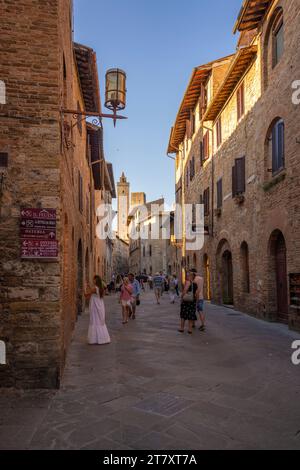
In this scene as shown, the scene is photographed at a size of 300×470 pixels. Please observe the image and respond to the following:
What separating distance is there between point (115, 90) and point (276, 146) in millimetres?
6032

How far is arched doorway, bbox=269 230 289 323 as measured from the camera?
10898 millimetres

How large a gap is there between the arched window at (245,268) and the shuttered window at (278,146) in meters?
3.76

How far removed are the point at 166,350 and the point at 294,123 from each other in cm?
626

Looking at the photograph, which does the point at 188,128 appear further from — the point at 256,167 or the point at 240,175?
the point at 256,167

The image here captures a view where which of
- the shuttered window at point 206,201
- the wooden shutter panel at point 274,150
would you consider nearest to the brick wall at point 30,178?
the wooden shutter panel at point 274,150

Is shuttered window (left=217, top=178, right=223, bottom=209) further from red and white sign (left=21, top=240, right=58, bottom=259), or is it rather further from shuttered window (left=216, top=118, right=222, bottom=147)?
red and white sign (left=21, top=240, right=58, bottom=259)

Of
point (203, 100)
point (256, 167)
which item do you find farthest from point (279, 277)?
point (203, 100)

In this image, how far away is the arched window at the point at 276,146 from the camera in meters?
10.7

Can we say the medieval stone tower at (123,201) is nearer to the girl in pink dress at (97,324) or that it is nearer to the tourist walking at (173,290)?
the tourist walking at (173,290)

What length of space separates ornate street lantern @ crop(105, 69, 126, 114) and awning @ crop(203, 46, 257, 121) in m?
7.59

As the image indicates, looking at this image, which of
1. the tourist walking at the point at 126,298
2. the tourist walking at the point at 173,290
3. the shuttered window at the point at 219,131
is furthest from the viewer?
the tourist walking at the point at 173,290

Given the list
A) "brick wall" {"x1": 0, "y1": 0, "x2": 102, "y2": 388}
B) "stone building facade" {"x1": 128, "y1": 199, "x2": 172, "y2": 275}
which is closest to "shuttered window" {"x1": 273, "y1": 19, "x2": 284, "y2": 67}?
"brick wall" {"x1": 0, "y1": 0, "x2": 102, "y2": 388}
